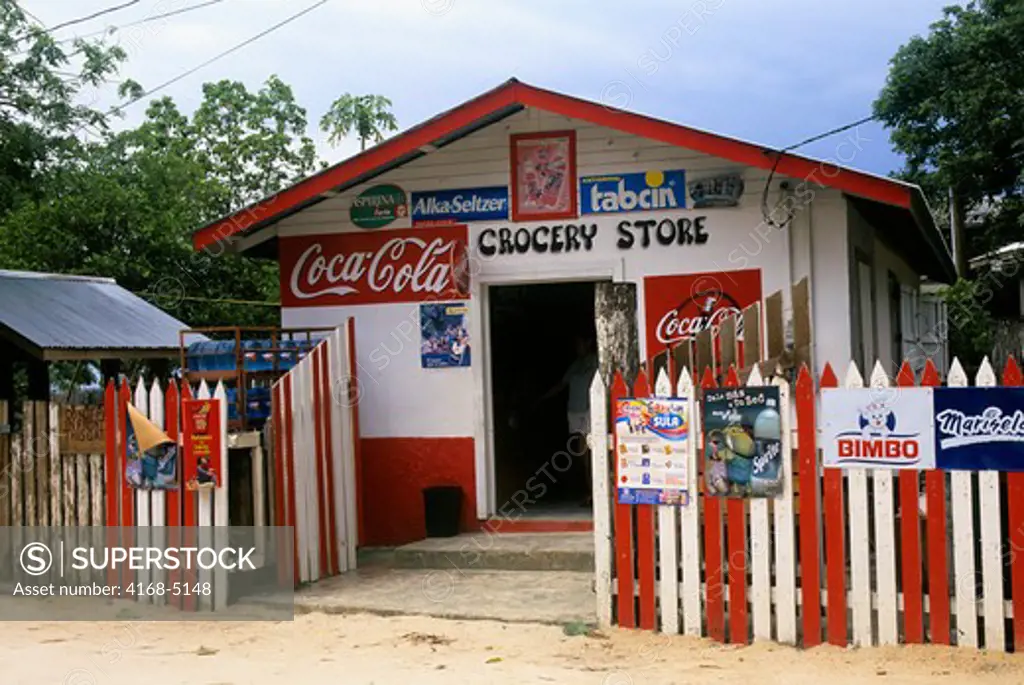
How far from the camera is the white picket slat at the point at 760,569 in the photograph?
6785mm

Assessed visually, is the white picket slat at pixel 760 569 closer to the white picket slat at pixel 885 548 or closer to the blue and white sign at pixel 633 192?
the white picket slat at pixel 885 548

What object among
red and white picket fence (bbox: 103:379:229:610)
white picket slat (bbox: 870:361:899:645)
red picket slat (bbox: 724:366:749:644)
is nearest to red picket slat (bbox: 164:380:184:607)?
red and white picket fence (bbox: 103:379:229:610)

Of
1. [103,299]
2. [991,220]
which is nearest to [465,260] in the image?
[103,299]

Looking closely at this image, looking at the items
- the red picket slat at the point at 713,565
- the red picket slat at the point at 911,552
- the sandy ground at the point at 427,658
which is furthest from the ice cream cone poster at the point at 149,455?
the red picket slat at the point at 911,552

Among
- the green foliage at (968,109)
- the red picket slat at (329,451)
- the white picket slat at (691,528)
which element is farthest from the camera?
the green foliage at (968,109)

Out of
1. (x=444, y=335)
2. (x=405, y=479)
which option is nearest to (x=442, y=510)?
(x=405, y=479)

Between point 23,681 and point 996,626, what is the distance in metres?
5.56

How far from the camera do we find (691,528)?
22.9 feet

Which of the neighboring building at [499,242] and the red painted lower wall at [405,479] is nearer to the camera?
the neighboring building at [499,242]

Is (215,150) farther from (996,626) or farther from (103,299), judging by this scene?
(996,626)

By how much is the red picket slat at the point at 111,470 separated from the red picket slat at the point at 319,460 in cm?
156

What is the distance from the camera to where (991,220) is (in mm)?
24516

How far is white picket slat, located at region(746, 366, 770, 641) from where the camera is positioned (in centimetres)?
679

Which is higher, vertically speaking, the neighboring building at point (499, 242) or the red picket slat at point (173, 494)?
the neighboring building at point (499, 242)
